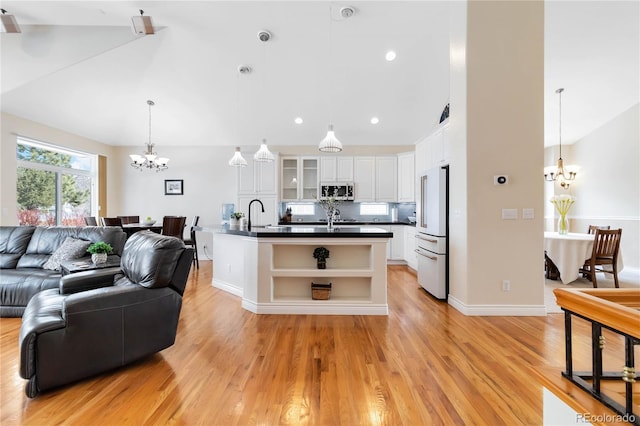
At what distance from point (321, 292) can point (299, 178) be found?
3.89 m

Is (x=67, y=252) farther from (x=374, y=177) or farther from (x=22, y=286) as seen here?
(x=374, y=177)

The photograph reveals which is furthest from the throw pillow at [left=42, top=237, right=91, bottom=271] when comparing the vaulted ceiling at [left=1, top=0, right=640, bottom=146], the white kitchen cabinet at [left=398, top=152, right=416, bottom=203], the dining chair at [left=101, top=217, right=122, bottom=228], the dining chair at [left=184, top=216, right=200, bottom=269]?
the white kitchen cabinet at [left=398, top=152, right=416, bottom=203]

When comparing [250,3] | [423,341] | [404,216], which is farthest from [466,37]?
[404,216]

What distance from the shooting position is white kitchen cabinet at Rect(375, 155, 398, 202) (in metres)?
6.80

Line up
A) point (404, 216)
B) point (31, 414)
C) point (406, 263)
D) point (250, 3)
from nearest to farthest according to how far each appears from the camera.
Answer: point (31, 414) < point (250, 3) < point (406, 263) < point (404, 216)

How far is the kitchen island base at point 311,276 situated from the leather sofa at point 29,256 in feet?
6.11

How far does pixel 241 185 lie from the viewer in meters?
6.72

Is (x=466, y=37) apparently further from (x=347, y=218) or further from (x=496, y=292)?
(x=347, y=218)

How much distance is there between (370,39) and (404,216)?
396cm

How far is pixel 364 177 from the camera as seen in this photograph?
269 inches

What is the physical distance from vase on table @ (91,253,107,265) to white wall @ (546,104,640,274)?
8.68 metres

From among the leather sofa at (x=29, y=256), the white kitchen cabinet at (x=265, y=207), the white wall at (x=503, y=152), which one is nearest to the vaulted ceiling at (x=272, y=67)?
the white wall at (x=503, y=152)

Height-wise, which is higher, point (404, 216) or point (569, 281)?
point (404, 216)

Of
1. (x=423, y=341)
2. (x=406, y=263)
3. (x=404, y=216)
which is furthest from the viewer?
(x=404, y=216)
